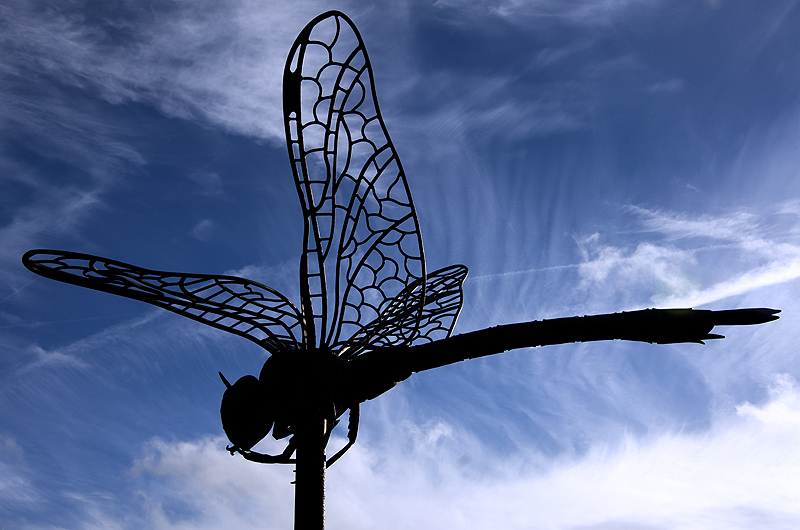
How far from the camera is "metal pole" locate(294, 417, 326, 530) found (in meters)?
4.07

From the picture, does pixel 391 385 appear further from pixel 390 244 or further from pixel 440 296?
pixel 440 296

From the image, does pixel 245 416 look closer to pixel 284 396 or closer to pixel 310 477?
pixel 284 396

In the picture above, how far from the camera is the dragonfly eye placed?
4.25m

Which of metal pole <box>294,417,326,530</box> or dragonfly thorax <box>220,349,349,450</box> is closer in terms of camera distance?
metal pole <box>294,417,326,530</box>

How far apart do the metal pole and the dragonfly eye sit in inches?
11.5

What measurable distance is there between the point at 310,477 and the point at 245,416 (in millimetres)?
631

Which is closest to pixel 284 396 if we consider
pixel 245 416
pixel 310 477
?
pixel 245 416

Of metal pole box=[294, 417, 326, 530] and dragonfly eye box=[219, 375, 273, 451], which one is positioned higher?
dragonfly eye box=[219, 375, 273, 451]

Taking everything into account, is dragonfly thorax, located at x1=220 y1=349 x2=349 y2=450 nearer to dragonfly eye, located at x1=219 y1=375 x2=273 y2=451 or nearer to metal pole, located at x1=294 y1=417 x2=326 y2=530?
dragonfly eye, located at x1=219 y1=375 x2=273 y2=451

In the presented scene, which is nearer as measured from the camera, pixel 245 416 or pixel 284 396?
pixel 284 396

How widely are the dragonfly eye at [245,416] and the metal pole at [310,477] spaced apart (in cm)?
29

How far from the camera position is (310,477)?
164 inches

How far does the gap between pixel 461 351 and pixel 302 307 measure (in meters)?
1.21

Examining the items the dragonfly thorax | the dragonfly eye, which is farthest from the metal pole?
the dragonfly eye
